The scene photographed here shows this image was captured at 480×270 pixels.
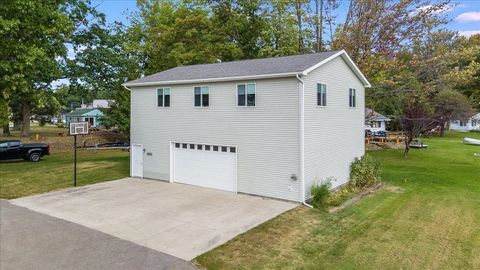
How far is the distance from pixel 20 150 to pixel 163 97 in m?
13.1

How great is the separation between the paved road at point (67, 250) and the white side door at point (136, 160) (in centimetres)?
793

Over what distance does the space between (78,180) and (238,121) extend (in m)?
9.20

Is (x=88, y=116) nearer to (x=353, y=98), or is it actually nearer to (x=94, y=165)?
(x=94, y=165)

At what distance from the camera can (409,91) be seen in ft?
87.1

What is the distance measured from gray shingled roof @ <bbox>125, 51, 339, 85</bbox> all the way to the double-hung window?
1.58ft

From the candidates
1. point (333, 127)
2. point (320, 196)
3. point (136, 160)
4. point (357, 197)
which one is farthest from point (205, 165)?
point (357, 197)

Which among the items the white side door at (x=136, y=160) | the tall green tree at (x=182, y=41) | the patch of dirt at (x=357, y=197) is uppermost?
the tall green tree at (x=182, y=41)

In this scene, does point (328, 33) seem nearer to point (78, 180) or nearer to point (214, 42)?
point (214, 42)

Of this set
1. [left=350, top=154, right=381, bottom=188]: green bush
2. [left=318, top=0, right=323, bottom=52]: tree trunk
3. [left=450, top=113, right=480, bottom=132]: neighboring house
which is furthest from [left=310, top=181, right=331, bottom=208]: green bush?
[left=450, top=113, right=480, bottom=132]: neighboring house

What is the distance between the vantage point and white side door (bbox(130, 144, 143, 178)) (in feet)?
63.9

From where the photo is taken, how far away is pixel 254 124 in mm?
15086

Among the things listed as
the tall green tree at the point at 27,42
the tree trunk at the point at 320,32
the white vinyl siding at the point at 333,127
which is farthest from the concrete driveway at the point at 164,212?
the tree trunk at the point at 320,32

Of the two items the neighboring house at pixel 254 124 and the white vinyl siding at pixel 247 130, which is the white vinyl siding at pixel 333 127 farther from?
the white vinyl siding at pixel 247 130

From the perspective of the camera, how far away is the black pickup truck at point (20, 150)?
24.1 metres
